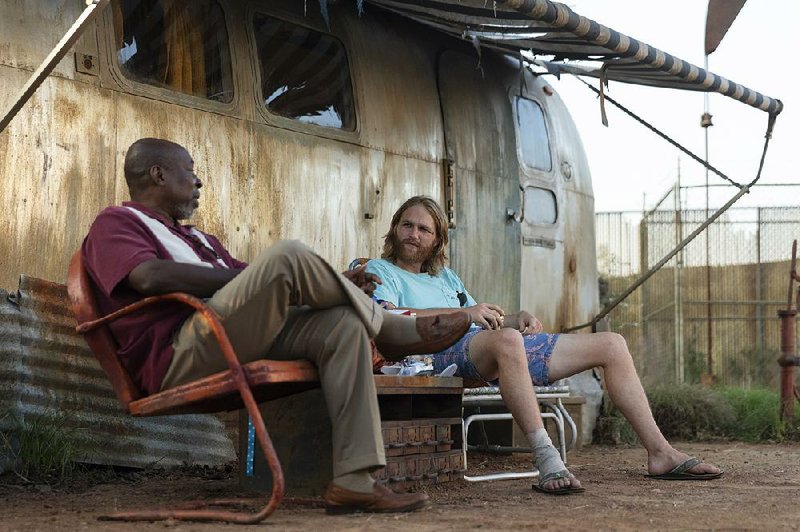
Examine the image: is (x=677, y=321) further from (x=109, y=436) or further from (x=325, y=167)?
(x=109, y=436)

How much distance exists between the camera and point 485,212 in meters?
7.18

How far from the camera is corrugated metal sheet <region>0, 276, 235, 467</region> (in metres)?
4.58

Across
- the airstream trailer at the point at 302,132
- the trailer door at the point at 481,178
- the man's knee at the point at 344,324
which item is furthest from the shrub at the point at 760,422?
the man's knee at the point at 344,324

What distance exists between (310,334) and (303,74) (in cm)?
275

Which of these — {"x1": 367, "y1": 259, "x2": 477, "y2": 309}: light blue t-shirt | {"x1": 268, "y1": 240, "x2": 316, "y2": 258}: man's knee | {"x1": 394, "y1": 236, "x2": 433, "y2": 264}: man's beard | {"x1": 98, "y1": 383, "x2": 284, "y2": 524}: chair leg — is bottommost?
{"x1": 98, "y1": 383, "x2": 284, "y2": 524}: chair leg

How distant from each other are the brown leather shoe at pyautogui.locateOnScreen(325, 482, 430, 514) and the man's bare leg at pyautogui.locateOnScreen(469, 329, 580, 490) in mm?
1096

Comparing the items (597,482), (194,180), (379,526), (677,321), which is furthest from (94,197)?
(677,321)

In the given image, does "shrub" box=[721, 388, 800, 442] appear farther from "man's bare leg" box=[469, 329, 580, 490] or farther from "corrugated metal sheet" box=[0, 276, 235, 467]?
"corrugated metal sheet" box=[0, 276, 235, 467]

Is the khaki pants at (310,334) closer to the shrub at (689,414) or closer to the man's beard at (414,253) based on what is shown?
the man's beard at (414,253)

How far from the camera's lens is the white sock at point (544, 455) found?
4496 mm

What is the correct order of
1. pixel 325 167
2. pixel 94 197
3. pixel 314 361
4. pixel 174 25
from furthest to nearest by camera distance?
→ pixel 325 167, pixel 174 25, pixel 94 197, pixel 314 361

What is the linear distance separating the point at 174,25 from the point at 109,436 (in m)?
1.99

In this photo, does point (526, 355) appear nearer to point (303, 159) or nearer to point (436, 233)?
point (436, 233)

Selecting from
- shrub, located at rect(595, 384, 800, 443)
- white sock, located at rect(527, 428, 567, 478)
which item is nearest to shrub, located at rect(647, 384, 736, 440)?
shrub, located at rect(595, 384, 800, 443)
